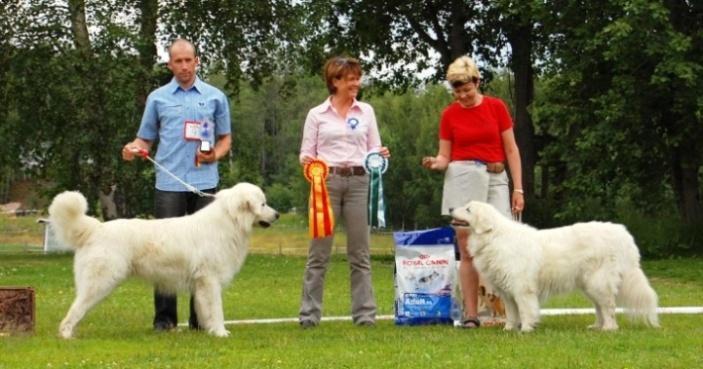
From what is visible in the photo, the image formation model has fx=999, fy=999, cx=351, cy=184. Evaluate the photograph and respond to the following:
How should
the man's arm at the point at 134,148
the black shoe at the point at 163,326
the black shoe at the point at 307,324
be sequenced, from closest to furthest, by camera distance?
the man's arm at the point at 134,148 < the black shoe at the point at 163,326 < the black shoe at the point at 307,324

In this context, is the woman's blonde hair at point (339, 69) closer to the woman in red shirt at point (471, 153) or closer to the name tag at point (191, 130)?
the woman in red shirt at point (471, 153)

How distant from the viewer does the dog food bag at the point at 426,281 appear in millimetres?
8141

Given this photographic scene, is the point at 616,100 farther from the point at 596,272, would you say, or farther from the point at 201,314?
the point at 201,314

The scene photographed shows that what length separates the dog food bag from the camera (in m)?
8.14

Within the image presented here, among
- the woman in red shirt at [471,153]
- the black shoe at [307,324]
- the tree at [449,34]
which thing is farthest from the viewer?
the tree at [449,34]

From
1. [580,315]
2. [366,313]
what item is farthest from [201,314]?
[580,315]

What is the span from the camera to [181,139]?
7762mm

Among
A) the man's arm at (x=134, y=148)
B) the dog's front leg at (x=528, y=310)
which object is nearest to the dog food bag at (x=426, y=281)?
the dog's front leg at (x=528, y=310)

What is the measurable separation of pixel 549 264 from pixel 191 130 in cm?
293

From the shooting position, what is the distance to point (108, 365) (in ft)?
19.3

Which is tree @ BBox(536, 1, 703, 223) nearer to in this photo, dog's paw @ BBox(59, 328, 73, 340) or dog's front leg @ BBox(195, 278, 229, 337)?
dog's front leg @ BBox(195, 278, 229, 337)

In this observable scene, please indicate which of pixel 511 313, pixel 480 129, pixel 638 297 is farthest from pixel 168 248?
pixel 638 297

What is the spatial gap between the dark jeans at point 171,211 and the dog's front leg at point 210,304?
1.11ft

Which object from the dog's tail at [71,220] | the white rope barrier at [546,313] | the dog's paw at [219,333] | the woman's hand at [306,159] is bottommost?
the white rope barrier at [546,313]
